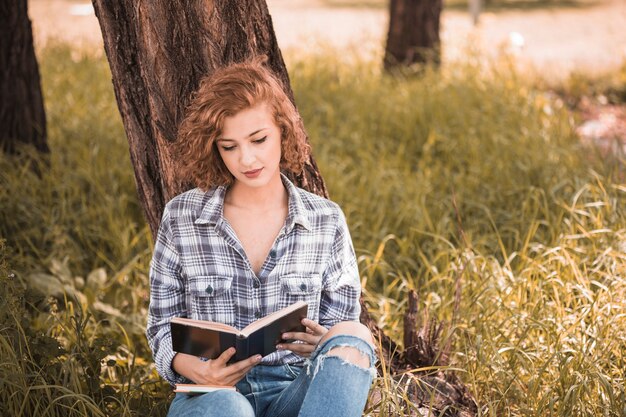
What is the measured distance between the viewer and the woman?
236 centimetres

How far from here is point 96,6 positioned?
2.69 m

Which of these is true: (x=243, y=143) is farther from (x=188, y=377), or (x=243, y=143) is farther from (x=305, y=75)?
(x=305, y=75)

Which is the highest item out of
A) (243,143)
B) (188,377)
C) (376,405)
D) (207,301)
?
(243,143)

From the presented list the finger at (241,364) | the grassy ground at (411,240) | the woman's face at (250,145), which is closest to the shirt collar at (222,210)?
the woman's face at (250,145)

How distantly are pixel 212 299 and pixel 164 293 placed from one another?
5.6 inches

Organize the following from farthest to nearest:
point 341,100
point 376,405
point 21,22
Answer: point 341,100 → point 21,22 → point 376,405

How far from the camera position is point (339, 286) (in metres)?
2.48

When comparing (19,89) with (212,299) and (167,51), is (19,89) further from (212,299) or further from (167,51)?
(212,299)

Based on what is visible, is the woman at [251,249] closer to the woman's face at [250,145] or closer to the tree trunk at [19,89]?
the woman's face at [250,145]

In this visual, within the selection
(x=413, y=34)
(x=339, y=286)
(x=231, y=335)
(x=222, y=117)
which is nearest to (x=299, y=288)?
(x=339, y=286)

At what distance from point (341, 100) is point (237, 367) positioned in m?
4.02

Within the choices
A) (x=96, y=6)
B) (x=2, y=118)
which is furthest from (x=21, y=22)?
(x=96, y=6)

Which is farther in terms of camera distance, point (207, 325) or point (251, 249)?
point (251, 249)

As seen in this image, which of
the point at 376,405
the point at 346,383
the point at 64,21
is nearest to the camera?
the point at 346,383
